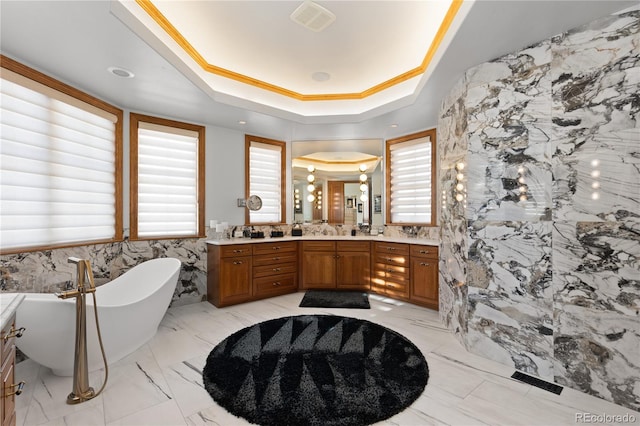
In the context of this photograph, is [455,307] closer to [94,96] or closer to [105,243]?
[105,243]

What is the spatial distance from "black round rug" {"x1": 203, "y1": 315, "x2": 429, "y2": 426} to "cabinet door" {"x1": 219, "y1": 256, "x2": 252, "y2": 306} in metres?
0.88

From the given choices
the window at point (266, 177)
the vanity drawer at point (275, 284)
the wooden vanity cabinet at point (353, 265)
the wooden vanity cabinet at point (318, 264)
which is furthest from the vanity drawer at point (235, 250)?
the wooden vanity cabinet at point (353, 265)

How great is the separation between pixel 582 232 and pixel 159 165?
4732mm

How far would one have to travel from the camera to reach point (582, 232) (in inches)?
85.5

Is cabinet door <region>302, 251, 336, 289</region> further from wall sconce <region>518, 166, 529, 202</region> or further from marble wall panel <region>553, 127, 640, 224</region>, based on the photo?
marble wall panel <region>553, 127, 640, 224</region>

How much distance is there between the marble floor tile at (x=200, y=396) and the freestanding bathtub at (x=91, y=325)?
14 centimetres

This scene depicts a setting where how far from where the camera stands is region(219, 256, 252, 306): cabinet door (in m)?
3.97

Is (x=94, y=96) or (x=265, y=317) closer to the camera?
(x=94, y=96)

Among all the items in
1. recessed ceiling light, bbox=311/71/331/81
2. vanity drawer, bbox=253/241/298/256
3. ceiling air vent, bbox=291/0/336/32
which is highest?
recessed ceiling light, bbox=311/71/331/81

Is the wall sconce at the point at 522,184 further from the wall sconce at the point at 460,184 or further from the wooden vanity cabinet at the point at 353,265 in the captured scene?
the wooden vanity cabinet at the point at 353,265

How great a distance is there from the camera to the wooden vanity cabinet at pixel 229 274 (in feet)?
13.0

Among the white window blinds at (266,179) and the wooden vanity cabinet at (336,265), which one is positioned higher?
the white window blinds at (266,179)

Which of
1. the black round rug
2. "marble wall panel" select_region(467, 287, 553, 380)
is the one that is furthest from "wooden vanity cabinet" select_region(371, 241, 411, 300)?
"marble wall panel" select_region(467, 287, 553, 380)

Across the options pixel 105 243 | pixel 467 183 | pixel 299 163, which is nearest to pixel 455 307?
pixel 467 183
